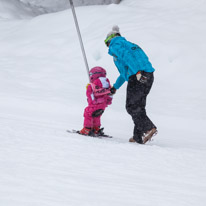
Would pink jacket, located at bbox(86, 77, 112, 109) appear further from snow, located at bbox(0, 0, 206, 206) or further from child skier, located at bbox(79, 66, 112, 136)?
snow, located at bbox(0, 0, 206, 206)

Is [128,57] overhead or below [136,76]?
overhead

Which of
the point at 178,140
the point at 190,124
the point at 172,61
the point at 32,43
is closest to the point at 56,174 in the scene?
the point at 178,140

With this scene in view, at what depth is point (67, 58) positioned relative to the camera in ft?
32.1

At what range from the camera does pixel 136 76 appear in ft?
13.6

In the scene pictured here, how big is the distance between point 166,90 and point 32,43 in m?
5.39

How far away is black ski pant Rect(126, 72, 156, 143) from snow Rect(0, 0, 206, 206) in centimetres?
33

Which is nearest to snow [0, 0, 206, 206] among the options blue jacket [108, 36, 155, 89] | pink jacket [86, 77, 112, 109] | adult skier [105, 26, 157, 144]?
adult skier [105, 26, 157, 144]

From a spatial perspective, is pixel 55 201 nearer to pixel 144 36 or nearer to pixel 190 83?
pixel 190 83

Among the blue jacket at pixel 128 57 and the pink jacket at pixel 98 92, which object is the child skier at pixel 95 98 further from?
the blue jacket at pixel 128 57

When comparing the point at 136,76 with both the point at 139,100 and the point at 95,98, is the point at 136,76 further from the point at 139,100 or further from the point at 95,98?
the point at 95,98

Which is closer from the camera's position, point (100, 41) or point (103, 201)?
point (103, 201)

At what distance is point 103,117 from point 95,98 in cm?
191

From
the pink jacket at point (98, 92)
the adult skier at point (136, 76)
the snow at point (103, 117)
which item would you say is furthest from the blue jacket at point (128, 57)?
the snow at point (103, 117)

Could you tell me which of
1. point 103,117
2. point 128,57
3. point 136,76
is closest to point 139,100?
point 136,76
